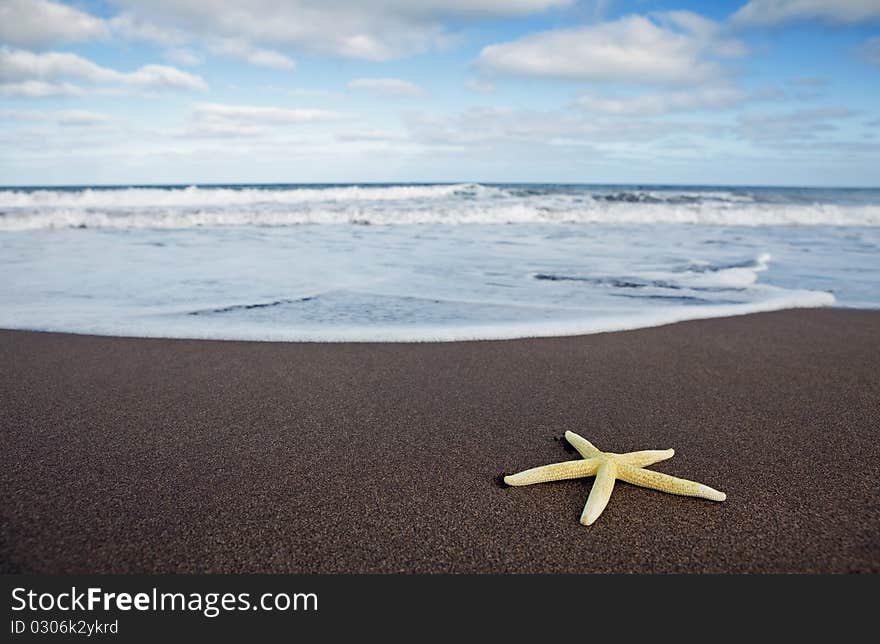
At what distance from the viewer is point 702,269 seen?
9047mm

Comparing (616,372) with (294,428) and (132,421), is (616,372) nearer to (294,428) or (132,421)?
(294,428)

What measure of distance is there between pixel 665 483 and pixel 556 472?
0.43 meters

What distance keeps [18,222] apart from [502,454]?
18561 mm

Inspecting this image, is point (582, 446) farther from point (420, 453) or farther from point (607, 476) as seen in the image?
point (420, 453)

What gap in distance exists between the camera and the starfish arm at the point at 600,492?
228cm

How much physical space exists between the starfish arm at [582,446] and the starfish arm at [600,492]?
146mm

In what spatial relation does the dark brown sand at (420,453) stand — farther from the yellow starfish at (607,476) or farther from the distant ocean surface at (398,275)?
the distant ocean surface at (398,275)

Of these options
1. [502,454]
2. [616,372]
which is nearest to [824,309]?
[616,372]

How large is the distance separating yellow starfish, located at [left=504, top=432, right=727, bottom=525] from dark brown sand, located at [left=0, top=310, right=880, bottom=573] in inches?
2.7

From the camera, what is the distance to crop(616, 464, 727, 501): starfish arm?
2.40m

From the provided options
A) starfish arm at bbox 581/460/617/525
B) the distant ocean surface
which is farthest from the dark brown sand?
the distant ocean surface

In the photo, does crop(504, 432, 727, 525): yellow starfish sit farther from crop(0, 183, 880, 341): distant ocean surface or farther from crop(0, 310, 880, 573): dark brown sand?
crop(0, 183, 880, 341): distant ocean surface

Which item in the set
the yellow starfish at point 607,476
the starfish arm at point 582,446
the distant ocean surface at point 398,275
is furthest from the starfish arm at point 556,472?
the distant ocean surface at point 398,275

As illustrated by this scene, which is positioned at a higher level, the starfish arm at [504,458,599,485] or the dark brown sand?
the starfish arm at [504,458,599,485]
